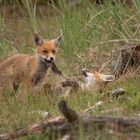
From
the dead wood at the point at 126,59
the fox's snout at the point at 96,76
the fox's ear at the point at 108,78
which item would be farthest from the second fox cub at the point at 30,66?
the dead wood at the point at 126,59

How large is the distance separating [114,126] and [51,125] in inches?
24.0

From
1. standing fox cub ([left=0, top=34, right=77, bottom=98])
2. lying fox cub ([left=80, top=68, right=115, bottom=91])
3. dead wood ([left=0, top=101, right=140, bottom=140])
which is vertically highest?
dead wood ([left=0, top=101, right=140, bottom=140])

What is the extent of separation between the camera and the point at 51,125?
564 cm

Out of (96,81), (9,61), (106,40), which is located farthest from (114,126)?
(106,40)

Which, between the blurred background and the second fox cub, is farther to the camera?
the blurred background

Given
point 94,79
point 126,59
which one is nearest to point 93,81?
point 94,79

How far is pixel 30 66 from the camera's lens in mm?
9281

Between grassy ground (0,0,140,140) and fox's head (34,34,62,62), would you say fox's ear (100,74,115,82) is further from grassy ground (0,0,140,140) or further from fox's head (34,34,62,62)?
fox's head (34,34,62,62)

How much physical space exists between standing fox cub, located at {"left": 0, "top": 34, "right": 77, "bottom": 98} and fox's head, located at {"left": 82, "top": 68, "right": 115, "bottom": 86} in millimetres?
421

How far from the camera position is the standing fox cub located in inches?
350

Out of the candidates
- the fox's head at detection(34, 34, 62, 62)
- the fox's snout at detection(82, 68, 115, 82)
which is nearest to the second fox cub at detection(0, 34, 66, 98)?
the fox's head at detection(34, 34, 62, 62)

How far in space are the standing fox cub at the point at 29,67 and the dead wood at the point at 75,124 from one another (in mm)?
2938

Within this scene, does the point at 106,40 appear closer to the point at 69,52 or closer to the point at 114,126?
the point at 69,52

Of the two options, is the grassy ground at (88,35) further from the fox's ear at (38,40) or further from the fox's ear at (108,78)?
the fox's ear at (38,40)
